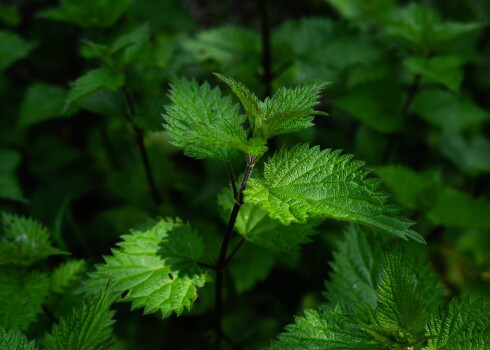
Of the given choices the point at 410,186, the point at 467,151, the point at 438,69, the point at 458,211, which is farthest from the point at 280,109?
the point at 467,151

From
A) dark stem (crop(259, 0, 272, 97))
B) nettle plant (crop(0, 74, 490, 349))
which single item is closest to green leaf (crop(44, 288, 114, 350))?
nettle plant (crop(0, 74, 490, 349))

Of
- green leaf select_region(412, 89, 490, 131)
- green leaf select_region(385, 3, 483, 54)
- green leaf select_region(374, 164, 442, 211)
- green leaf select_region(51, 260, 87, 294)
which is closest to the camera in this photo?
green leaf select_region(51, 260, 87, 294)

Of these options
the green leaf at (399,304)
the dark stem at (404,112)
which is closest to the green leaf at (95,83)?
the green leaf at (399,304)

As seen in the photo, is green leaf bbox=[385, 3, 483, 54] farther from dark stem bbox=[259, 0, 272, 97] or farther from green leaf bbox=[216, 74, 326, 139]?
green leaf bbox=[216, 74, 326, 139]

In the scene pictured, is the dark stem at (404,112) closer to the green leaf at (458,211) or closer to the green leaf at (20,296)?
the green leaf at (458,211)

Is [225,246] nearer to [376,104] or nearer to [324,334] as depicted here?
[324,334]

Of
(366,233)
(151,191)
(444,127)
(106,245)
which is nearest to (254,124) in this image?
(366,233)
